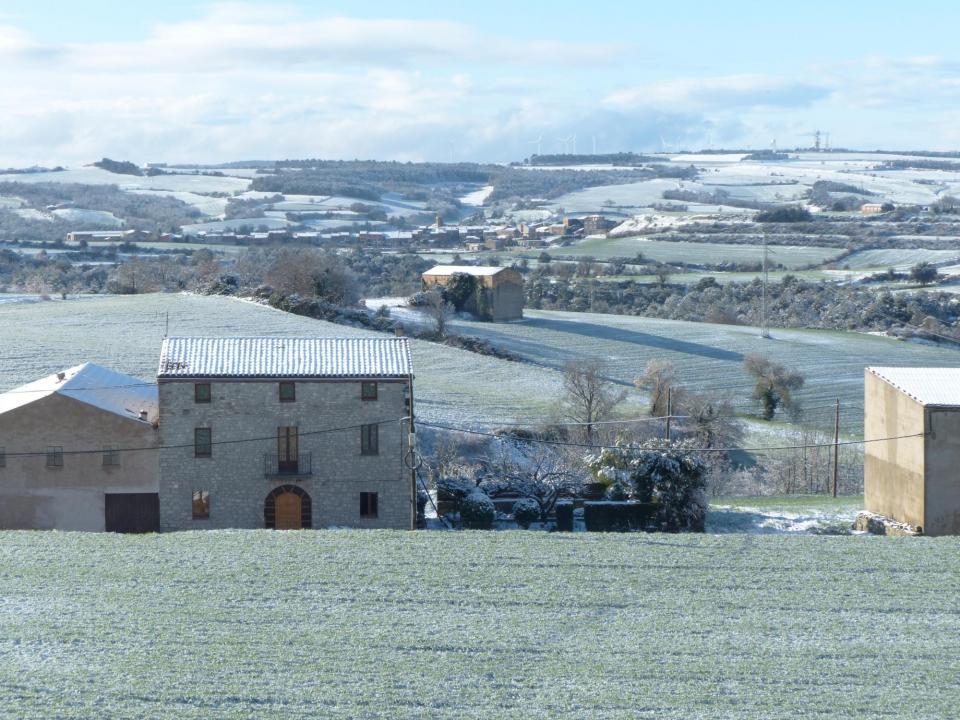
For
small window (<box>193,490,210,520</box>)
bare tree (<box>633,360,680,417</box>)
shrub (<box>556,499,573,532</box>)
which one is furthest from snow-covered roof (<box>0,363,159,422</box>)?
bare tree (<box>633,360,680,417</box>)

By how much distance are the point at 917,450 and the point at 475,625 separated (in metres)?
13.1

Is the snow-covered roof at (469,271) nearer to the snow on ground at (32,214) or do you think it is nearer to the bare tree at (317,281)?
the bare tree at (317,281)

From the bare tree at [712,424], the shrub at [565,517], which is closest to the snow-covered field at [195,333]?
the bare tree at [712,424]

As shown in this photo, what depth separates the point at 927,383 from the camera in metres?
30.5

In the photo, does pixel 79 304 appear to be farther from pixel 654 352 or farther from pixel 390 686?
pixel 390 686

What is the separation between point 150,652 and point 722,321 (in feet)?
191

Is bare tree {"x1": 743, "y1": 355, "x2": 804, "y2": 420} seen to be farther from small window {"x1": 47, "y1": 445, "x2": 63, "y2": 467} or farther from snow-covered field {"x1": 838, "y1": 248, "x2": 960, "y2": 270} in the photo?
snow-covered field {"x1": 838, "y1": 248, "x2": 960, "y2": 270}

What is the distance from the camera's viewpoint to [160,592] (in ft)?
71.8

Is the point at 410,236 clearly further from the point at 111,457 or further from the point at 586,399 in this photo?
the point at 111,457

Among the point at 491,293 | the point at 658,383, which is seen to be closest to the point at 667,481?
the point at 658,383

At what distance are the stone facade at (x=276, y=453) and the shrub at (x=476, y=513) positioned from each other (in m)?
1.18

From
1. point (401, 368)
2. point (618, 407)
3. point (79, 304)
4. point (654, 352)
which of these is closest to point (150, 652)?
point (401, 368)

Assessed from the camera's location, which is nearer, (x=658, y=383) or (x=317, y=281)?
(x=658, y=383)

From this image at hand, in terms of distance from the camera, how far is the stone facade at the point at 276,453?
96.3ft
